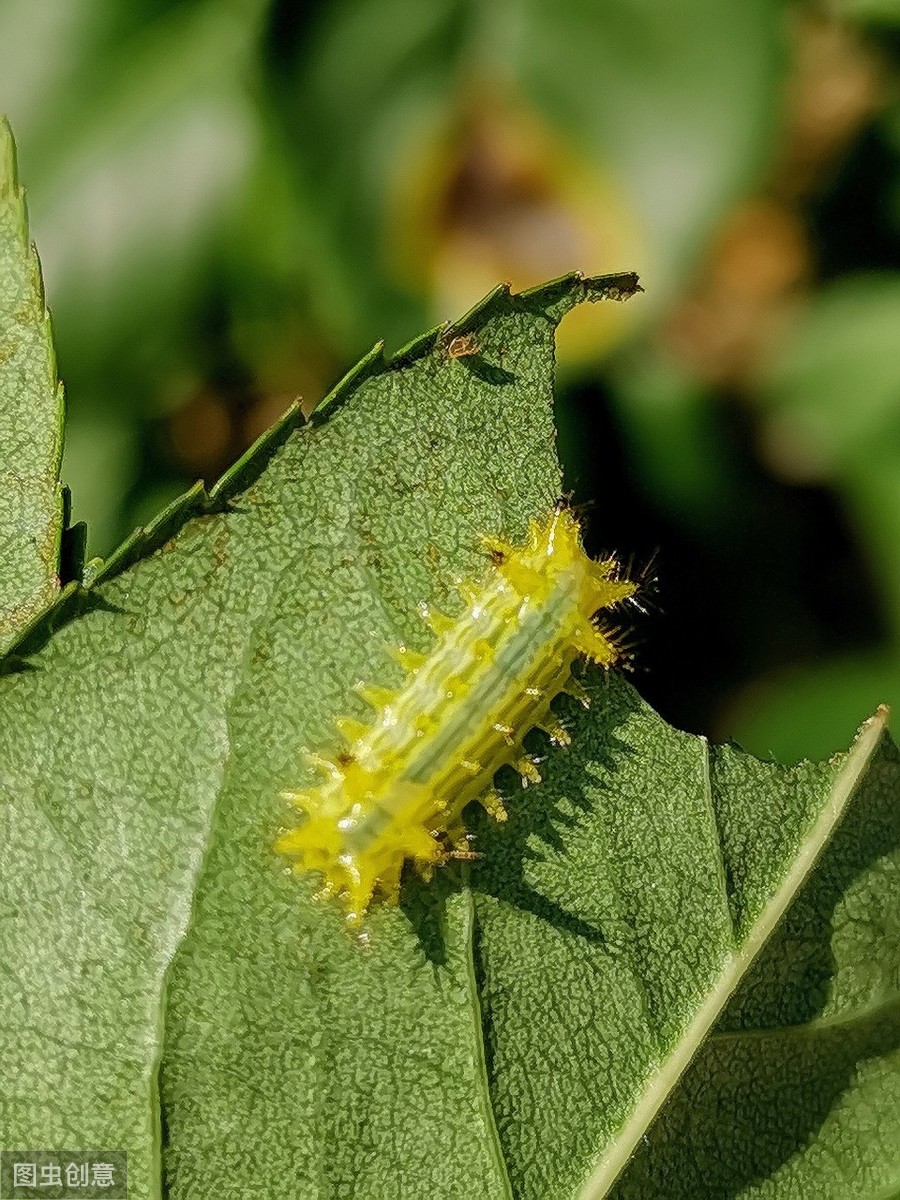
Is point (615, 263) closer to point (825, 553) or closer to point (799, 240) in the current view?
point (799, 240)

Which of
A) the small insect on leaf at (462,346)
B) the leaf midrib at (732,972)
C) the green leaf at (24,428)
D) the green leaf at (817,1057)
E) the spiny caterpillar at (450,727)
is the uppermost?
the green leaf at (24,428)

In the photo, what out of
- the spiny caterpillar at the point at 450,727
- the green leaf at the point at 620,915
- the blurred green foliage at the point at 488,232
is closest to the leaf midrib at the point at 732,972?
the green leaf at the point at 620,915

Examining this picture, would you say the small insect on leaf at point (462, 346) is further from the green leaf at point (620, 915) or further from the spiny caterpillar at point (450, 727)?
the green leaf at point (620, 915)

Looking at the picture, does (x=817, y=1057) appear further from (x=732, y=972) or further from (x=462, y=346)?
(x=462, y=346)

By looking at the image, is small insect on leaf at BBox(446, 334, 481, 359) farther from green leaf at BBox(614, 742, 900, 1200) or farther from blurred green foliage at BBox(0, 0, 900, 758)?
blurred green foliage at BBox(0, 0, 900, 758)

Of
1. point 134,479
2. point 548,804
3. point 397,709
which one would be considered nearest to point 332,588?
point 397,709

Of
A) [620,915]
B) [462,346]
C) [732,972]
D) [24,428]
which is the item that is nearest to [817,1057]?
[732,972]
